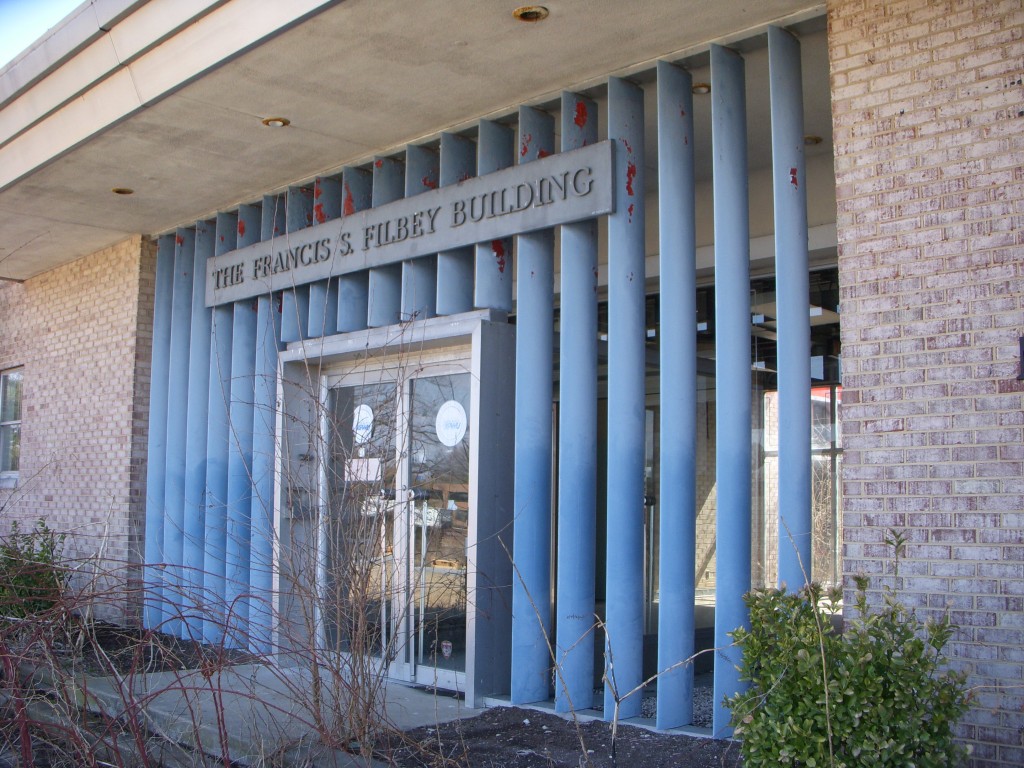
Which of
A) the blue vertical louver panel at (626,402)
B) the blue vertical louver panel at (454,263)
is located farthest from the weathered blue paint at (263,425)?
the blue vertical louver panel at (626,402)

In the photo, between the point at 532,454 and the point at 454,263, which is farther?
the point at 454,263

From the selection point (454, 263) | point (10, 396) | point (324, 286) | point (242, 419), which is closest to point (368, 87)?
point (454, 263)

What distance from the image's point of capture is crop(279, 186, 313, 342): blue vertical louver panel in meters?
8.80

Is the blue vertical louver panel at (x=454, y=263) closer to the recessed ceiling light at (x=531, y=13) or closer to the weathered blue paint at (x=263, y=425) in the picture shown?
the recessed ceiling light at (x=531, y=13)

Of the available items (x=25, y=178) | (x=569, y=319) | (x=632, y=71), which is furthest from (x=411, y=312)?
(x=25, y=178)

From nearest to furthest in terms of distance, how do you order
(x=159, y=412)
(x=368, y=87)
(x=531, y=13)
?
(x=531, y=13), (x=368, y=87), (x=159, y=412)

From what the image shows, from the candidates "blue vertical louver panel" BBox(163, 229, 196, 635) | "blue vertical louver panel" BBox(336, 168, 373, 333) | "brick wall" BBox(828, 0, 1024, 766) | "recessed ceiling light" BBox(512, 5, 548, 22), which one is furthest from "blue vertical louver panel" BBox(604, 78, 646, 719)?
"blue vertical louver panel" BBox(163, 229, 196, 635)

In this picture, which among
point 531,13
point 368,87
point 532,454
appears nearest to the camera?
point 531,13

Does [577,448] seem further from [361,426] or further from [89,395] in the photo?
[89,395]

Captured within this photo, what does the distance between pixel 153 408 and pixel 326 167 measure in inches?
131

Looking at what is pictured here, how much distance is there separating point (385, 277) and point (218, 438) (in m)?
2.54

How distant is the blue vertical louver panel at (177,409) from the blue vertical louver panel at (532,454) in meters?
4.42

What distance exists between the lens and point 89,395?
36.5ft

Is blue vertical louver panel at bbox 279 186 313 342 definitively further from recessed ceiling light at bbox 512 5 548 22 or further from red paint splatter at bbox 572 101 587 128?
recessed ceiling light at bbox 512 5 548 22
